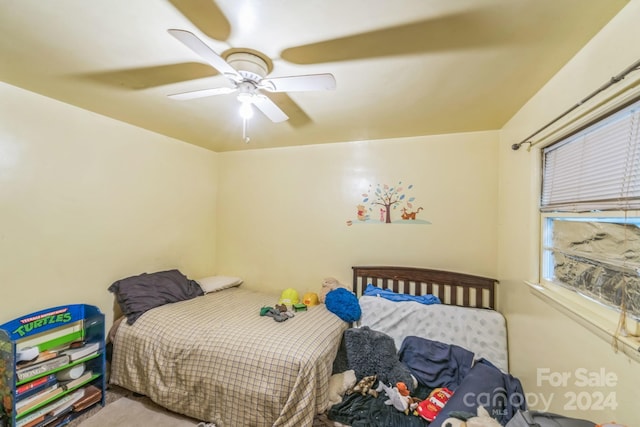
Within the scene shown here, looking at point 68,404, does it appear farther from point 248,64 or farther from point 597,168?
point 597,168

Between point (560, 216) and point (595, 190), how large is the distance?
29cm

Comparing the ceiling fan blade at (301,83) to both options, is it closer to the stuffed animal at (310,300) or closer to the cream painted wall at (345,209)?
the cream painted wall at (345,209)

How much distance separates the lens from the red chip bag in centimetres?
176

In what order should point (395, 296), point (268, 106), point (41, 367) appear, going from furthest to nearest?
1. point (395, 296)
2. point (41, 367)
3. point (268, 106)

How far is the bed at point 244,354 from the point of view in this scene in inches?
67.2

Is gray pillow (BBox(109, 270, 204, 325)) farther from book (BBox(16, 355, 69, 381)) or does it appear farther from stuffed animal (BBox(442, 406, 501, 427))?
stuffed animal (BBox(442, 406, 501, 427))

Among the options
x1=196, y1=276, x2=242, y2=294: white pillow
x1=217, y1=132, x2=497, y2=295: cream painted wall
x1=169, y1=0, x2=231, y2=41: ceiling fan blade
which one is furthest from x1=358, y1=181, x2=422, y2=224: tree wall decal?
x1=169, y1=0, x2=231, y2=41: ceiling fan blade

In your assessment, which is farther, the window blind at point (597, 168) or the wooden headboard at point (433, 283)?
the wooden headboard at point (433, 283)

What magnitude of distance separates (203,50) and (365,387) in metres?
2.41

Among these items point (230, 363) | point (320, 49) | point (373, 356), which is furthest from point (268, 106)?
point (373, 356)

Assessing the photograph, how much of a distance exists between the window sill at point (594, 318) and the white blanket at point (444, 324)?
75 centimetres

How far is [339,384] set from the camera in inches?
79.6

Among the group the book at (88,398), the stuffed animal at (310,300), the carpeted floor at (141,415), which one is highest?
the stuffed animal at (310,300)

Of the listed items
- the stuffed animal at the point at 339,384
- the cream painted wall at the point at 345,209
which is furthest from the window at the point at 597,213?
the stuffed animal at the point at 339,384
